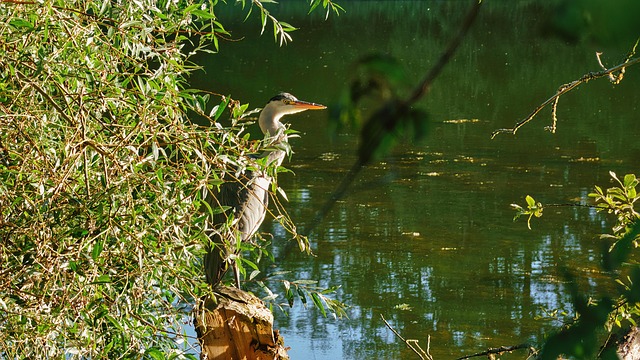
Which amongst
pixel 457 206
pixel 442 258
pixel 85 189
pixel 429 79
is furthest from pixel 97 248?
pixel 457 206

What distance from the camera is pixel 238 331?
3271mm

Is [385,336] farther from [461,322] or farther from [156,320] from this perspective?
[156,320]

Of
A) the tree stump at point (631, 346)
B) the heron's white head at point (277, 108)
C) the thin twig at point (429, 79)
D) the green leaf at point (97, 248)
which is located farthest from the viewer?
the heron's white head at point (277, 108)

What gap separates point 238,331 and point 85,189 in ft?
3.89

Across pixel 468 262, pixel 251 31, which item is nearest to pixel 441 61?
pixel 468 262

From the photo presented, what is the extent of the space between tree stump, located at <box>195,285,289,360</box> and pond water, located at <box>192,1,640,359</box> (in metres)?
0.97

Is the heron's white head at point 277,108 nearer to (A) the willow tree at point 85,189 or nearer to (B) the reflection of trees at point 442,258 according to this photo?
(B) the reflection of trees at point 442,258

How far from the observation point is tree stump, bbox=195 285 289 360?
3236 mm

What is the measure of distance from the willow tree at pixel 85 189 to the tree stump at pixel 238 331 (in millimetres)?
786

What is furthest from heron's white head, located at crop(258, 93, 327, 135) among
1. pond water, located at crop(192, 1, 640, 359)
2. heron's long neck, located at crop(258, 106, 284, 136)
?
pond water, located at crop(192, 1, 640, 359)

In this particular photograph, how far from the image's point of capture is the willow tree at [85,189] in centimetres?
211

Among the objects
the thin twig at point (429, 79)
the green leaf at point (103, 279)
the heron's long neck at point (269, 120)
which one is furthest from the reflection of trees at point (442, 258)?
the thin twig at point (429, 79)

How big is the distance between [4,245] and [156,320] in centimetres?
48

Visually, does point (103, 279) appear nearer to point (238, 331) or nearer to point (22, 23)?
point (22, 23)
